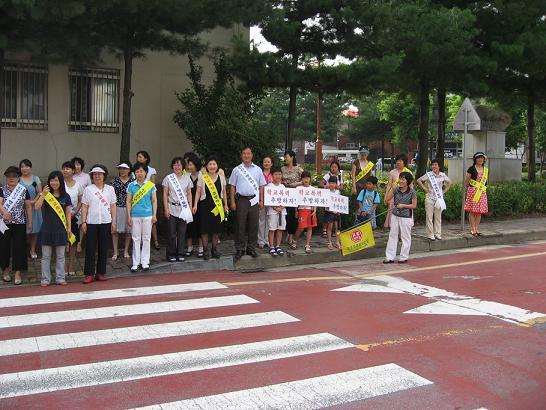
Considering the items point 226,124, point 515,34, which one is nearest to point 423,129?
point 515,34

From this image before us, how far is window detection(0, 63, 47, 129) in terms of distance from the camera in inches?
531

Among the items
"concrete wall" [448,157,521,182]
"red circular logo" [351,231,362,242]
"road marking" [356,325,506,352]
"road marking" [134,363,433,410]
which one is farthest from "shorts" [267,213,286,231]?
"concrete wall" [448,157,521,182]

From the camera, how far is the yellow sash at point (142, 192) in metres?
9.12

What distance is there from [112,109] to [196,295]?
853 centimetres

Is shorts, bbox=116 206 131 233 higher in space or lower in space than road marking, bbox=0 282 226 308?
higher

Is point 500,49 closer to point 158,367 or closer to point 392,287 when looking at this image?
point 392,287

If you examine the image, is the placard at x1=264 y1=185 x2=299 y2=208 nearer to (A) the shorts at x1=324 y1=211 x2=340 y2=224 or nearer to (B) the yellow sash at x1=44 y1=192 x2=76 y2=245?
(A) the shorts at x1=324 y1=211 x2=340 y2=224

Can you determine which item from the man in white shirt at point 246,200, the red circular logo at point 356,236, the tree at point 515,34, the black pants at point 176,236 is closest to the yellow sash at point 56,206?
the black pants at point 176,236

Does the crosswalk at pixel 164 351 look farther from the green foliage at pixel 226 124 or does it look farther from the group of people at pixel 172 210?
the green foliage at pixel 226 124

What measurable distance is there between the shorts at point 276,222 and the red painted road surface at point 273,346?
1.77 metres

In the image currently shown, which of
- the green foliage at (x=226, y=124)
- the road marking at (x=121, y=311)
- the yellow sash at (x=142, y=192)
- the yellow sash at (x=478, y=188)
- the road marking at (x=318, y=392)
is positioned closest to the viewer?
the road marking at (x=318, y=392)

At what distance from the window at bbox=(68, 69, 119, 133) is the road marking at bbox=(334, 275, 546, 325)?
9.10m

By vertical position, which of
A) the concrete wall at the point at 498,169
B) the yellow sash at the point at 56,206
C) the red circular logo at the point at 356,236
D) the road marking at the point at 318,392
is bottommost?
the road marking at the point at 318,392

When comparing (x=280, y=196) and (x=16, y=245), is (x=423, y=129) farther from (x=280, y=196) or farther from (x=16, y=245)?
(x=16, y=245)
